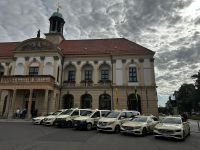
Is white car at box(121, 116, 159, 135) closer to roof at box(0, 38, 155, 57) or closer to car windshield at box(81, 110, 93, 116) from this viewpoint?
car windshield at box(81, 110, 93, 116)

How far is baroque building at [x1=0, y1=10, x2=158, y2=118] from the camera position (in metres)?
32.3

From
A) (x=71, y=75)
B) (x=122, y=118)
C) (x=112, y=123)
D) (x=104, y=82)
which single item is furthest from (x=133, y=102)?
(x=112, y=123)

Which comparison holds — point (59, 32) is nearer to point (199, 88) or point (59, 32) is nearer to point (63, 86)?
point (63, 86)

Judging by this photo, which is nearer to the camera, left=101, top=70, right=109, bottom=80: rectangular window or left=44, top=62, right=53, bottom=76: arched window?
left=44, top=62, right=53, bottom=76: arched window

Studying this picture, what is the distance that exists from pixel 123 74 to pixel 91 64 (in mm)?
6364

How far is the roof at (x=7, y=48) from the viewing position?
1460 inches

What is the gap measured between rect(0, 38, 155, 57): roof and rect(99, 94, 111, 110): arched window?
8.21 m

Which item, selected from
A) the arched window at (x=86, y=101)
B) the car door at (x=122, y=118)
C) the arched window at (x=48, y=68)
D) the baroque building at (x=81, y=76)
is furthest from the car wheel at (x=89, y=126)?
the arched window at (x=48, y=68)

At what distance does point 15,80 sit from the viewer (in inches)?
1204

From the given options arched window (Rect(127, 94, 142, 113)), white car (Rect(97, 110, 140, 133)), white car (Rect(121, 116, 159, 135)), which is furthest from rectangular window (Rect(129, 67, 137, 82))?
white car (Rect(121, 116, 159, 135))

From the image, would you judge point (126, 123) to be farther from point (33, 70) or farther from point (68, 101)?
point (33, 70)

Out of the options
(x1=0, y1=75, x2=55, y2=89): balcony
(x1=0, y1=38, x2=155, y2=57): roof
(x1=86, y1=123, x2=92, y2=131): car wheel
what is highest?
(x1=0, y1=38, x2=155, y2=57): roof

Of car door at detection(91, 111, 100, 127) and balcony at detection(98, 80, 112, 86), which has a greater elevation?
balcony at detection(98, 80, 112, 86)

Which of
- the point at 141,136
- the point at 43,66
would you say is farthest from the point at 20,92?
the point at 141,136
